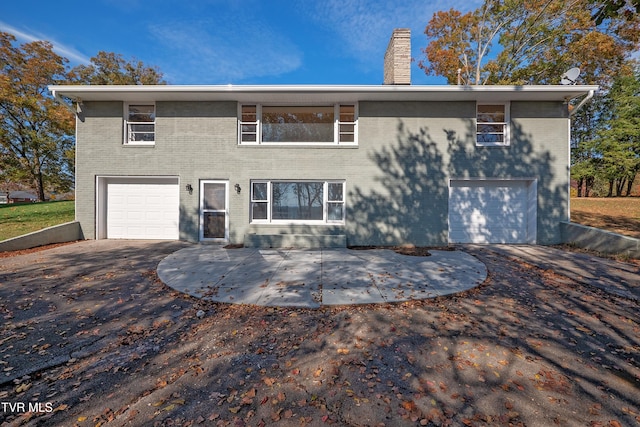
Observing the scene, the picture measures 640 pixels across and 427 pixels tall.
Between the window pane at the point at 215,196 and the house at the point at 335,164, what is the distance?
0.04 metres

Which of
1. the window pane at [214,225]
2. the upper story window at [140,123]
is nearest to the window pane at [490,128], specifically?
the window pane at [214,225]

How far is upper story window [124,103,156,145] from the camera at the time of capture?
30.3 ft

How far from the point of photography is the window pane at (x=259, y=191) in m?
9.11

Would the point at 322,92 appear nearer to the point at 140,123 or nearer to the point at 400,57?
the point at 400,57

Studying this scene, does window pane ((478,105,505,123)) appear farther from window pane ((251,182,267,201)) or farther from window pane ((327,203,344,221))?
window pane ((251,182,267,201))

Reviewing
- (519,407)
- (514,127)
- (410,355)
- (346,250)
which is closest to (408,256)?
(346,250)

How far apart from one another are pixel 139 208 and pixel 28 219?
15.5ft

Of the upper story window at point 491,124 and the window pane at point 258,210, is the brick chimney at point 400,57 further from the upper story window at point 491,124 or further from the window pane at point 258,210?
the window pane at point 258,210

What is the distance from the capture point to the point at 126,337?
11.2 feet

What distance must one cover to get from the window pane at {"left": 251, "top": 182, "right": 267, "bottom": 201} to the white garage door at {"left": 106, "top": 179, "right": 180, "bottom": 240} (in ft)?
9.11

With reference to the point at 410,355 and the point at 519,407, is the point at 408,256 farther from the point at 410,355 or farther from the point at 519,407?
the point at 519,407

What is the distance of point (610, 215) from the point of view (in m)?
11.9

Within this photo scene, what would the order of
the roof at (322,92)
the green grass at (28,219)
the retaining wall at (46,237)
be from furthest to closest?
the green grass at (28,219) < the roof at (322,92) < the retaining wall at (46,237)

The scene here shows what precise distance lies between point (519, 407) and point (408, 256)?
17.2 feet
